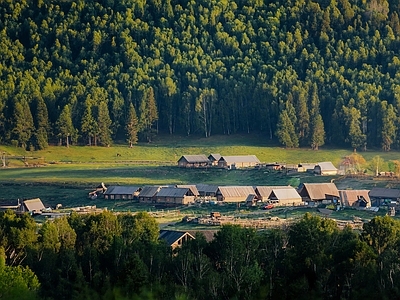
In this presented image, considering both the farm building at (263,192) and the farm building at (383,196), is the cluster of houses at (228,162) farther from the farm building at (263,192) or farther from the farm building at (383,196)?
the farm building at (383,196)

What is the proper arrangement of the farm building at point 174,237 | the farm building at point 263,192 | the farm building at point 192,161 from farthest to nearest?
1. the farm building at point 192,161
2. the farm building at point 263,192
3. the farm building at point 174,237

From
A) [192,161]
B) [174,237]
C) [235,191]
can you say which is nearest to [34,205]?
[235,191]

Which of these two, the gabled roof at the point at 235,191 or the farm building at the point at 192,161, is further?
the farm building at the point at 192,161

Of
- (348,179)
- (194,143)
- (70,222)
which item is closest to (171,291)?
(70,222)

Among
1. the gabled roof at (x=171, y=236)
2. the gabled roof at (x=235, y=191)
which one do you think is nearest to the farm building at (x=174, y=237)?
the gabled roof at (x=171, y=236)

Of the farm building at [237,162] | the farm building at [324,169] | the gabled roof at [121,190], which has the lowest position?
the gabled roof at [121,190]

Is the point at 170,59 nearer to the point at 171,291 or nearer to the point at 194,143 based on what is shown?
the point at 194,143
